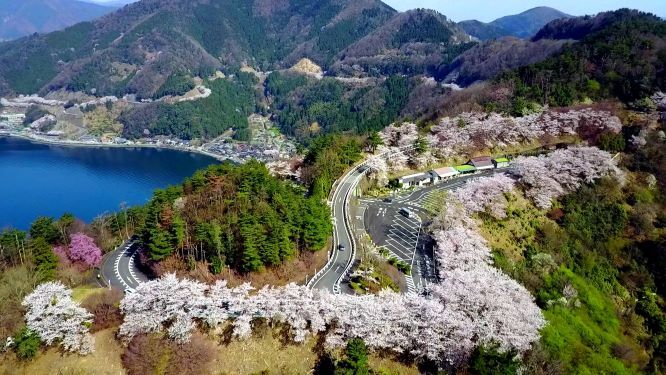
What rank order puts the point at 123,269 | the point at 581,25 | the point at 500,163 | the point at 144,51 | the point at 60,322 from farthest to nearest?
1. the point at 144,51
2. the point at 581,25
3. the point at 500,163
4. the point at 123,269
5. the point at 60,322

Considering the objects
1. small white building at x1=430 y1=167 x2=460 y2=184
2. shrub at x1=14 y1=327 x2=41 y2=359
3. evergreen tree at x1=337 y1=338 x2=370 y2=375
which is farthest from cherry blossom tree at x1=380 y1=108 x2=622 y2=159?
shrub at x1=14 y1=327 x2=41 y2=359

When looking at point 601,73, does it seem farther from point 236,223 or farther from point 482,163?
point 236,223

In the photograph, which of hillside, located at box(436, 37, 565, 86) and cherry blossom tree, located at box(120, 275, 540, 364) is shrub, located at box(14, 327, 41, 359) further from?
hillside, located at box(436, 37, 565, 86)

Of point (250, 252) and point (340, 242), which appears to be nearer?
point (250, 252)

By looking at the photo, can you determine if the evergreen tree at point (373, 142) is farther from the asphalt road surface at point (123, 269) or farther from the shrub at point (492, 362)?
the shrub at point (492, 362)

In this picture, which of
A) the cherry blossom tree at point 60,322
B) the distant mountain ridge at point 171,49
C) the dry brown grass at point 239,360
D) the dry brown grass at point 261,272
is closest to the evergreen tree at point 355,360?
the dry brown grass at point 239,360

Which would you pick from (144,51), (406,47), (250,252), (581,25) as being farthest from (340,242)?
(144,51)
